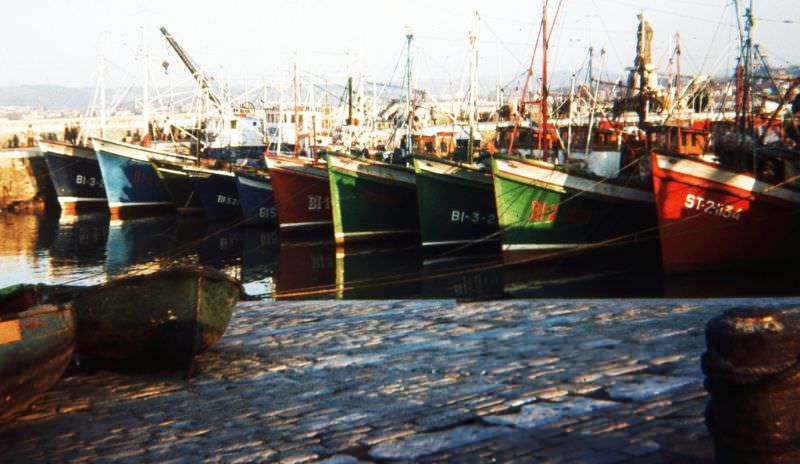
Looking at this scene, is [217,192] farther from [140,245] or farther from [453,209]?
[453,209]

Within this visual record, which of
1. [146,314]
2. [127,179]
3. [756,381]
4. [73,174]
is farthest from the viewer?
[73,174]

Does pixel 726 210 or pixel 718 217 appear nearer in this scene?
pixel 726 210

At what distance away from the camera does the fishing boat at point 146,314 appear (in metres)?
7.67

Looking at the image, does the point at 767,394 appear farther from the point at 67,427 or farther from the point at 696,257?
the point at 696,257

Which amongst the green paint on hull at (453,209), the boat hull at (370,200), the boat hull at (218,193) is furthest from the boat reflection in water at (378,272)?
the boat hull at (218,193)

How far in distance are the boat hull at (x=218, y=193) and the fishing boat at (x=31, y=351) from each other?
3066cm

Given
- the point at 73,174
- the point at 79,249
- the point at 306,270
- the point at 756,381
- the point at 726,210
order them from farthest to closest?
the point at 73,174 → the point at 79,249 → the point at 306,270 → the point at 726,210 → the point at 756,381

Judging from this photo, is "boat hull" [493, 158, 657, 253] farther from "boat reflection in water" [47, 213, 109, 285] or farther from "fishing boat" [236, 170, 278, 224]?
"fishing boat" [236, 170, 278, 224]

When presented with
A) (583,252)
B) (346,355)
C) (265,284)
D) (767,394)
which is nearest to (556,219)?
(583,252)

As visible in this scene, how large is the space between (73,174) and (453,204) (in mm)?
24144

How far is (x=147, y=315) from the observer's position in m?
7.70

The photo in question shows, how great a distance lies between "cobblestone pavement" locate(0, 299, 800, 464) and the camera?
5.02 m

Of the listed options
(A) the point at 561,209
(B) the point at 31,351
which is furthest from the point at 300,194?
(B) the point at 31,351

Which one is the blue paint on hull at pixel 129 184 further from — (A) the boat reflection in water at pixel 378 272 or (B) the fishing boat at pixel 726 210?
(B) the fishing boat at pixel 726 210
